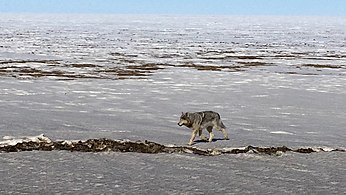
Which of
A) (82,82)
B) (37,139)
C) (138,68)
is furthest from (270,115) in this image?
(138,68)

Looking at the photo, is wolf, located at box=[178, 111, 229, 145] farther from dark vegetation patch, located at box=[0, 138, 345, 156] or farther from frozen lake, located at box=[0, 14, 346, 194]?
dark vegetation patch, located at box=[0, 138, 345, 156]

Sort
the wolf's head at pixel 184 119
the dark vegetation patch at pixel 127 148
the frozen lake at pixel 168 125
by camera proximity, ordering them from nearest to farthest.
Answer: the frozen lake at pixel 168 125 < the dark vegetation patch at pixel 127 148 < the wolf's head at pixel 184 119

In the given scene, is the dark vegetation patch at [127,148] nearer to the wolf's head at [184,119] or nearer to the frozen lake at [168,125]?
the frozen lake at [168,125]

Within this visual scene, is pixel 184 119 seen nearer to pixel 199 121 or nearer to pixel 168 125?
pixel 199 121

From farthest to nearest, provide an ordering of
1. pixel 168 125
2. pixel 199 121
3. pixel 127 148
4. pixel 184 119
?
1. pixel 168 125
2. pixel 199 121
3. pixel 184 119
4. pixel 127 148

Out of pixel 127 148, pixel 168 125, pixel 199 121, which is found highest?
pixel 199 121

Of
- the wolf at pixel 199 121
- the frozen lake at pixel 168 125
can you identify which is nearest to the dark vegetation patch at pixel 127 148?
the frozen lake at pixel 168 125

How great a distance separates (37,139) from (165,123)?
4.21m

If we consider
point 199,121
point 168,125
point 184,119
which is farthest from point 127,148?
point 168,125

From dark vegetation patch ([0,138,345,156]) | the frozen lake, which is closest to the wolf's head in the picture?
dark vegetation patch ([0,138,345,156])

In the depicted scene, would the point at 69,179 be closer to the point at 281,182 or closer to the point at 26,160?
the point at 26,160

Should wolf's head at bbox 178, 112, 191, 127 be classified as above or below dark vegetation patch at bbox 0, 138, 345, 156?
above

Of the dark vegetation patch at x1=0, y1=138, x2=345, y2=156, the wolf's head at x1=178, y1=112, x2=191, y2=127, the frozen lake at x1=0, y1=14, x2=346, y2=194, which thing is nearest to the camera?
the frozen lake at x1=0, y1=14, x2=346, y2=194

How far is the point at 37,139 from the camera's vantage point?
1108cm
